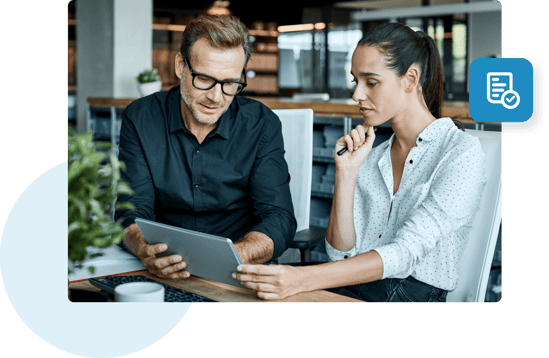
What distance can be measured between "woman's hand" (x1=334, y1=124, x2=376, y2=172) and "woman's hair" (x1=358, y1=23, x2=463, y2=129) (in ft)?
0.59

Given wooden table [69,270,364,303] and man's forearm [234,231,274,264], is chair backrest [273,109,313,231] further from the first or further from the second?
wooden table [69,270,364,303]

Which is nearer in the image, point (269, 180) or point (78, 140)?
point (78, 140)

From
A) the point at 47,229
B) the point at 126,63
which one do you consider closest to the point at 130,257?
the point at 47,229

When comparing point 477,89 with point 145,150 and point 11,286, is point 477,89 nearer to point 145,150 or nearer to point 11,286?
point 145,150

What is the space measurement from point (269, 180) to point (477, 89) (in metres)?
0.67

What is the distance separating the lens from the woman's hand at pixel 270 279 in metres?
1.25

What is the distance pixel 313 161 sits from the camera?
2.07 metres

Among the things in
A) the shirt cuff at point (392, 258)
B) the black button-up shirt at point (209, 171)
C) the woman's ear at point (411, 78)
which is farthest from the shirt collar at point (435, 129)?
the black button-up shirt at point (209, 171)

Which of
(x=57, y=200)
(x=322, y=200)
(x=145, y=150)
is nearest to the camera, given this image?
(x=57, y=200)

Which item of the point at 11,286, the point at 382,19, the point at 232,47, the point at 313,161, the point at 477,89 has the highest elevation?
the point at 382,19

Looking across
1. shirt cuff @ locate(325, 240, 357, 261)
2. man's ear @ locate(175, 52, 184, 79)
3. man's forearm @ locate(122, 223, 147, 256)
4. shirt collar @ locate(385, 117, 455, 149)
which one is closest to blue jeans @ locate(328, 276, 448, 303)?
shirt cuff @ locate(325, 240, 357, 261)

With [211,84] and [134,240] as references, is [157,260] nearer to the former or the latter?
[134,240]

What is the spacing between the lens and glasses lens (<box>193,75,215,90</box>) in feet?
5.41

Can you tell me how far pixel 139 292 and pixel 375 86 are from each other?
0.81 m
